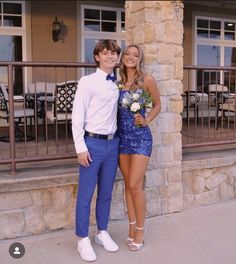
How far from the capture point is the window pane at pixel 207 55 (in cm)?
1003

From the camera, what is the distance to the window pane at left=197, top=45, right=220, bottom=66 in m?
10.0

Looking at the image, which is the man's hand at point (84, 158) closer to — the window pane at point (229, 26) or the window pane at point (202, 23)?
the window pane at point (202, 23)

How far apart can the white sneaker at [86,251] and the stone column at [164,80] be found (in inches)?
43.8

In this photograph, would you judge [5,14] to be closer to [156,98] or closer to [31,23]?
[31,23]

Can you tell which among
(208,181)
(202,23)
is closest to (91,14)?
(202,23)

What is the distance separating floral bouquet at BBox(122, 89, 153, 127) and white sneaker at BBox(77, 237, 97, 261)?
1.10 meters

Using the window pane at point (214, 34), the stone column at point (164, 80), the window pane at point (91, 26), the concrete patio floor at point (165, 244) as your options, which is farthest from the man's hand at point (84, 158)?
the window pane at point (214, 34)

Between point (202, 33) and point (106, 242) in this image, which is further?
point (202, 33)

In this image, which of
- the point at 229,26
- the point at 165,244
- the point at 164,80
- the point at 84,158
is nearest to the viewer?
the point at 84,158

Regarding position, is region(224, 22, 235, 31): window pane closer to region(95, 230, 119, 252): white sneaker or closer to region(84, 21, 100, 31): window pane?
region(84, 21, 100, 31): window pane

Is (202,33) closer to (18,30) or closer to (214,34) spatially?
(214,34)

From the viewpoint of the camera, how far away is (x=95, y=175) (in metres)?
3.20

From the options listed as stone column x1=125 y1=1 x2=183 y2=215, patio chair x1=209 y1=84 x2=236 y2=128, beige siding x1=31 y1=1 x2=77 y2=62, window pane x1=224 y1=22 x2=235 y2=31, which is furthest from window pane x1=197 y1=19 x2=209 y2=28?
stone column x1=125 y1=1 x2=183 y2=215

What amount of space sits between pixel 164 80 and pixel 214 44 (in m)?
6.59
